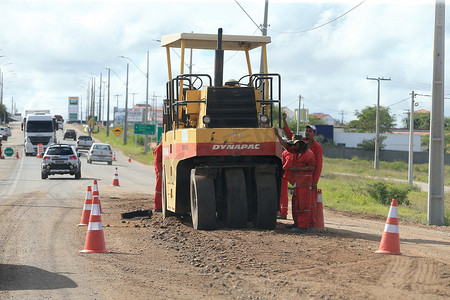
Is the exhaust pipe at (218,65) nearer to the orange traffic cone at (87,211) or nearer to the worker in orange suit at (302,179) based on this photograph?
the worker in orange suit at (302,179)

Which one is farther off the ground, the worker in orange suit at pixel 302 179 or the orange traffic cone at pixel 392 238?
the worker in orange suit at pixel 302 179

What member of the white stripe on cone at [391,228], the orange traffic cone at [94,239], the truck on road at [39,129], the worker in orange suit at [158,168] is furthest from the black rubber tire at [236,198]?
the truck on road at [39,129]

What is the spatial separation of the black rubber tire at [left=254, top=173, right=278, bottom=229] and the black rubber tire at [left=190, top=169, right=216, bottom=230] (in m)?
0.80

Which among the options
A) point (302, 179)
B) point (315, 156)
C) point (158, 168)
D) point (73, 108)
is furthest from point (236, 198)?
point (73, 108)

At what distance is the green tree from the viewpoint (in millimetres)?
→ 114125

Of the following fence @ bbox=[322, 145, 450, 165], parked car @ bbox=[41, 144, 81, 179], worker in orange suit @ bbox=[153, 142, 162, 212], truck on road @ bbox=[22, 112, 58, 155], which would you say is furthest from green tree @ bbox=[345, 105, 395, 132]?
worker in orange suit @ bbox=[153, 142, 162, 212]

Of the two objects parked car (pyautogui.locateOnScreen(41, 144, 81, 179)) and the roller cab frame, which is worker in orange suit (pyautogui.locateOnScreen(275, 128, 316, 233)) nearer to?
the roller cab frame

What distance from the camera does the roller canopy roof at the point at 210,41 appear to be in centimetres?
1292

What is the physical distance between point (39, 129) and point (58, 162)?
2202 centimetres

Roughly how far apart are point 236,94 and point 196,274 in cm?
456

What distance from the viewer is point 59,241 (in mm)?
11375

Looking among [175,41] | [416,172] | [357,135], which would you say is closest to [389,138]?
[357,135]

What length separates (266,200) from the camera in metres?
11.5

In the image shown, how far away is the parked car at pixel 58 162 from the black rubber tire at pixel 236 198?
799 inches
